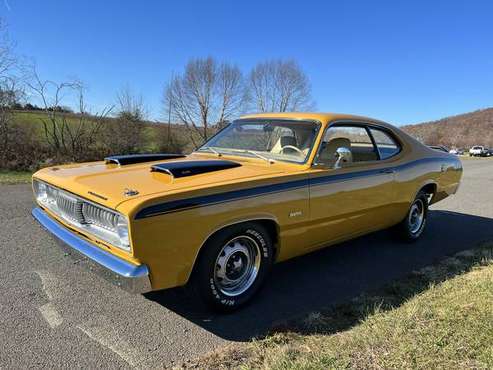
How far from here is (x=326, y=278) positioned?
4.32 meters

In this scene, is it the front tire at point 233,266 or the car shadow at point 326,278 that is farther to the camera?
the car shadow at point 326,278

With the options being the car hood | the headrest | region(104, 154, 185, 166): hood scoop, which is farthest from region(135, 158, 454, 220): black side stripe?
region(104, 154, 185, 166): hood scoop

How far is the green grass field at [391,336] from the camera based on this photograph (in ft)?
8.57

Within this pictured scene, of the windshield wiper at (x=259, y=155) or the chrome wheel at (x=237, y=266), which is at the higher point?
the windshield wiper at (x=259, y=155)

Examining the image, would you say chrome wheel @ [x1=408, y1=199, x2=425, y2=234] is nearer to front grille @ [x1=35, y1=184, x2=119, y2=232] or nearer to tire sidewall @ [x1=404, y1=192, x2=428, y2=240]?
tire sidewall @ [x1=404, y1=192, x2=428, y2=240]

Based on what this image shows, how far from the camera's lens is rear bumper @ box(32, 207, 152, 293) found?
2752 mm

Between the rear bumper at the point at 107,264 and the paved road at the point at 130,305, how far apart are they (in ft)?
0.61

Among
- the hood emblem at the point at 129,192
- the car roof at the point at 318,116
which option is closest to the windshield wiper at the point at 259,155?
the car roof at the point at 318,116

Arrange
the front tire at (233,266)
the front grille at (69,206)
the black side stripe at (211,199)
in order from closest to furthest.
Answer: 1. the black side stripe at (211,199)
2. the front tire at (233,266)
3. the front grille at (69,206)

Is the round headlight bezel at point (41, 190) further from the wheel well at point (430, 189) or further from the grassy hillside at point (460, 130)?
the grassy hillside at point (460, 130)

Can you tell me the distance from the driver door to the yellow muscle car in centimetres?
1

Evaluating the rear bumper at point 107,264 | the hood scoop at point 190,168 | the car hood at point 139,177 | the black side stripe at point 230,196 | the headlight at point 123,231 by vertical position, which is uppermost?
the hood scoop at point 190,168

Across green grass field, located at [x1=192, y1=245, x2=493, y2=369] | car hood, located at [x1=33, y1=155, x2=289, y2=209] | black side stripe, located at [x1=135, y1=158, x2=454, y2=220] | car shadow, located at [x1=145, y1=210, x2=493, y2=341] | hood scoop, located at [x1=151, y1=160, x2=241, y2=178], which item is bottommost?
car shadow, located at [x1=145, y1=210, x2=493, y2=341]

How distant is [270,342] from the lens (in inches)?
115
